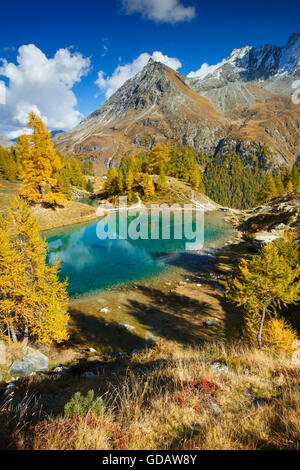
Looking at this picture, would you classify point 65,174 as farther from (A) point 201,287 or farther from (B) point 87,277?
(A) point 201,287

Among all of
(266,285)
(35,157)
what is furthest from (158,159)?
(266,285)

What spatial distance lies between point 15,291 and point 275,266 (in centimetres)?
1676

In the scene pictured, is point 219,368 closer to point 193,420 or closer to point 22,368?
point 193,420

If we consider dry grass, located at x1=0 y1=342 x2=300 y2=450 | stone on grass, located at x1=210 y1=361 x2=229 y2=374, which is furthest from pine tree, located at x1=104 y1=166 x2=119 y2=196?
dry grass, located at x1=0 y1=342 x2=300 y2=450

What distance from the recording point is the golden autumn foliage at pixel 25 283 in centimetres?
1207

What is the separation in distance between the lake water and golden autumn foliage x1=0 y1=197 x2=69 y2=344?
11.3 metres

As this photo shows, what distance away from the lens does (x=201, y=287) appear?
1009 inches

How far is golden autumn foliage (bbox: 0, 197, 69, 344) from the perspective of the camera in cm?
1207

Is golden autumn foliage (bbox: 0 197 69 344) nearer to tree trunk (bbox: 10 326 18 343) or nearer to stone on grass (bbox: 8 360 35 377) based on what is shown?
tree trunk (bbox: 10 326 18 343)

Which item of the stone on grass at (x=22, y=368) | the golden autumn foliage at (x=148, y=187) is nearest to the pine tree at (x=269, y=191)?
the golden autumn foliage at (x=148, y=187)

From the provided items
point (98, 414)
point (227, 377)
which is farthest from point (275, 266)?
point (98, 414)

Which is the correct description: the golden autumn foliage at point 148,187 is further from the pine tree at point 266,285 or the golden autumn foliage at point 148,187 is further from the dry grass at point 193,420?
the dry grass at point 193,420

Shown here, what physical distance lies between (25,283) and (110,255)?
78.9ft

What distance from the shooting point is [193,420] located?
197 inches
